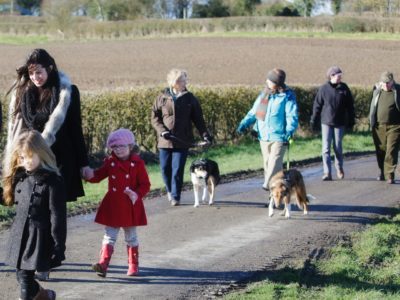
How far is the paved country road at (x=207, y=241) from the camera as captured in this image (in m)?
7.78

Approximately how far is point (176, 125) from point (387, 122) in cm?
515

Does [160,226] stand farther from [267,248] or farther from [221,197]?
[221,197]

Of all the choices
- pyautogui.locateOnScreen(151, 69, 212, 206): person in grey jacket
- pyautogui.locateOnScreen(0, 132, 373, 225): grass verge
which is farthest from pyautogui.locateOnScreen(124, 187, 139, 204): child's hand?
pyautogui.locateOnScreen(151, 69, 212, 206): person in grey jacket

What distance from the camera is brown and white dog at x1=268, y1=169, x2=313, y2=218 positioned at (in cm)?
1147

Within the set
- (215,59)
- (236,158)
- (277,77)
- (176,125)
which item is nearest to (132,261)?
(176,125)

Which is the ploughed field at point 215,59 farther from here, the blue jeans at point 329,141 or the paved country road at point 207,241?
the paved country road at point 207,241

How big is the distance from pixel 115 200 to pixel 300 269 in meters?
2.00

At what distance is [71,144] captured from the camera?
790 centimetres

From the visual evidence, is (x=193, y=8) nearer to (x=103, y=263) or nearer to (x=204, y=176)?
(x=204, y=176)

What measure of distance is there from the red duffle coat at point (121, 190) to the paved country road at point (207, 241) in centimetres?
56

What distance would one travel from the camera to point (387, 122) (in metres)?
15.7

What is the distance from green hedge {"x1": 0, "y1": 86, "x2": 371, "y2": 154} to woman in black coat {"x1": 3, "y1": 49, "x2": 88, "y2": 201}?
8.31 metres

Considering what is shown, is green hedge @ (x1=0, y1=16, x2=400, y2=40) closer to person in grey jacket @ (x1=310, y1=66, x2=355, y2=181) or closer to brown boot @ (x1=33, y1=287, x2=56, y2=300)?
person in grey jacket @ (x1=310, y1=66, x2=355, y2=181)

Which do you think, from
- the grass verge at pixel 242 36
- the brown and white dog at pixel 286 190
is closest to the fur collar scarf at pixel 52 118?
the brown and white dog at pixel 286 190
